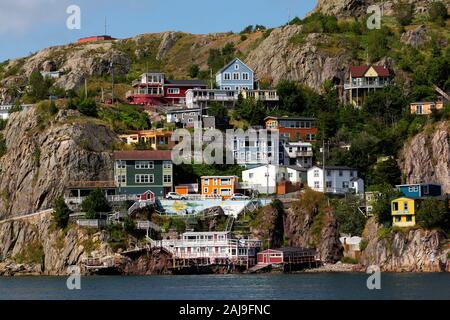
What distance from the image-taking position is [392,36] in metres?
133

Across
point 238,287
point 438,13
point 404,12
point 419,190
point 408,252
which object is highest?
point 404,12

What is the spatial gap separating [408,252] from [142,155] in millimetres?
31057

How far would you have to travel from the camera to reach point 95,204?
87.7 meters

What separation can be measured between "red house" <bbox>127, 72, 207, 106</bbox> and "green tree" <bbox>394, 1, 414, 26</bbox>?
33185 mm

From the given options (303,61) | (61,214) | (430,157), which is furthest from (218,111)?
(61,214)

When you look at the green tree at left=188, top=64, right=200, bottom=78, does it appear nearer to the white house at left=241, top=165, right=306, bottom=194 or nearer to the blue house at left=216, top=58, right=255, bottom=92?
the blue house at left=216, top=58, right=255, bottom=92

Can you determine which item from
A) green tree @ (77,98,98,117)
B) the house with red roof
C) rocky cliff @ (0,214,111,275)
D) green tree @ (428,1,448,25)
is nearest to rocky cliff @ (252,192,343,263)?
rocky cliff @ (0,214,111,275)

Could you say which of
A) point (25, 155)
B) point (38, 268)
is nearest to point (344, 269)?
point (38, 268)

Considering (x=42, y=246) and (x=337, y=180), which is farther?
(x=337, y=180)

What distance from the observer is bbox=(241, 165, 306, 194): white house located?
97625 mm

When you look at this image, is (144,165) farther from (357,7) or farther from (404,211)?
(357,7)
